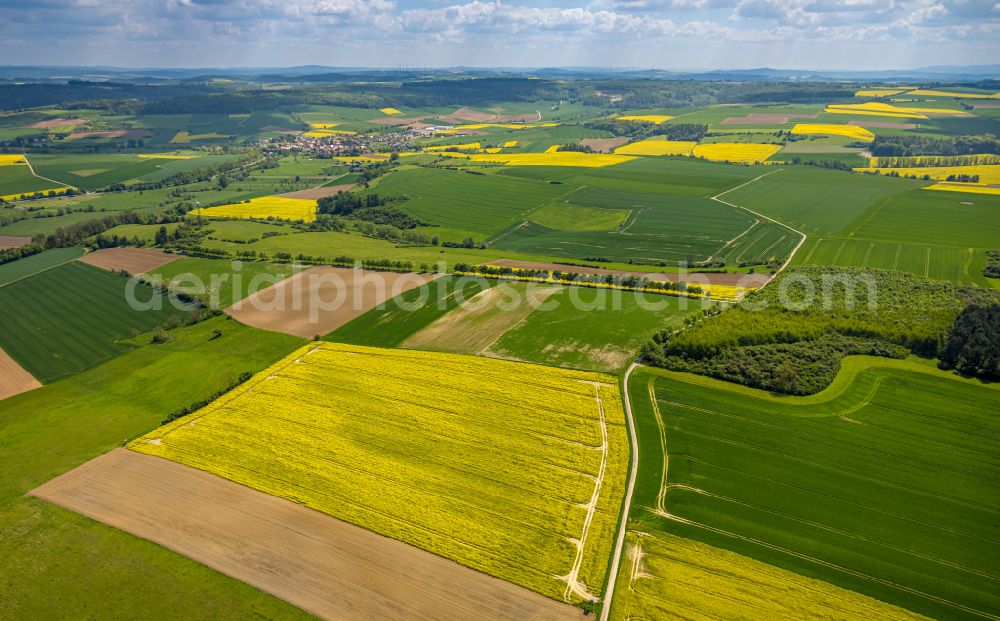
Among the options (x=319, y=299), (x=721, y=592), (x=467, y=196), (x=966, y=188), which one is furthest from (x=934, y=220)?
(x=319, y=299)

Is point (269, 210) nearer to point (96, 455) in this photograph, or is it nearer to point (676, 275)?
point (96, 455)

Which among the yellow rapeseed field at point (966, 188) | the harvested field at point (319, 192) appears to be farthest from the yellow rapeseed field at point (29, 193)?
the yellow rapeseed field at point (966, 188)

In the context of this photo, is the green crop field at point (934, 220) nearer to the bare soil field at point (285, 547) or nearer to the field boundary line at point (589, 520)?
the field boundary line at point (589, 520)

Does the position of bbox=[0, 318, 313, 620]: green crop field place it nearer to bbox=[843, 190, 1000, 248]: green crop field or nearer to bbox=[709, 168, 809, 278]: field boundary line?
bbox=[709, 168, 809, 278]: field boundary line

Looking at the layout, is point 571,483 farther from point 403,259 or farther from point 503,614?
point 403,259

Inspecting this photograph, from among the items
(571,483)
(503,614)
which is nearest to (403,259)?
(571,483)
